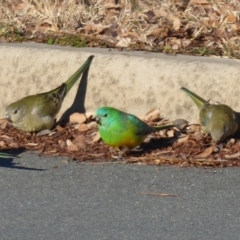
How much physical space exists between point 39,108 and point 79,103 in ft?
1.41

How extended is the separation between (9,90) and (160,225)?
3058 millimetres

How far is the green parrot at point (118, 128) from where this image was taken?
723 centimetres

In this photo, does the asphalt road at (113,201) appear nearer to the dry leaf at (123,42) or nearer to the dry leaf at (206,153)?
the dry leaf at (206,153)

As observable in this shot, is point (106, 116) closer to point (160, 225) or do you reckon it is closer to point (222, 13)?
point (160, 225)

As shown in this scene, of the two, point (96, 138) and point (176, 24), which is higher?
point (176, 24)

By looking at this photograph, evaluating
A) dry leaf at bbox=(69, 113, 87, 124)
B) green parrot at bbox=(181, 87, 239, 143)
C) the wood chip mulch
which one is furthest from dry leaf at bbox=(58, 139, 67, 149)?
green parrot at bbox=(181, 87, 239, 143)

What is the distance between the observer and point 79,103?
820 centimetres

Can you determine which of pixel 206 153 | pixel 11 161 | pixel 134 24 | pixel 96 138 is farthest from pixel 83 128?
pixel 134 24

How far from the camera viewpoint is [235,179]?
6.75 m

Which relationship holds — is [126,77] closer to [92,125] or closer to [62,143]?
[92,125]

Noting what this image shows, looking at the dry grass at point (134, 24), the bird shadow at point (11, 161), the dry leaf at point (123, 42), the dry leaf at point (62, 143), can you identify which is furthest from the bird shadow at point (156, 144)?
the dry leaf at point (123, 42)

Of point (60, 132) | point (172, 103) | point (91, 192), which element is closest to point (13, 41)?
point (60, 132)

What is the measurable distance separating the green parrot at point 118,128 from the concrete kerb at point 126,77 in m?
0.58

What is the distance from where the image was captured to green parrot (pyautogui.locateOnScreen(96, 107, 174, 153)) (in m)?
7.23
